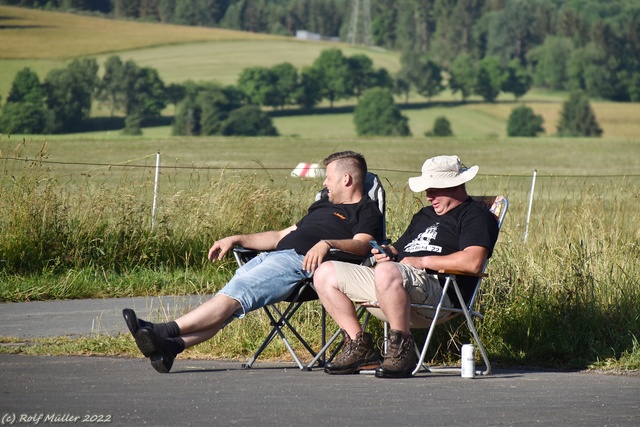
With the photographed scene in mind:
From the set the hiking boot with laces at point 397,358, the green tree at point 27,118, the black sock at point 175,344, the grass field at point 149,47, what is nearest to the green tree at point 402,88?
the grass field at point 149,47

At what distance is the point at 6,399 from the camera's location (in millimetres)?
5227

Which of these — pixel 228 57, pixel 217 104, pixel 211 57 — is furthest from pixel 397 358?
pixel 228 57

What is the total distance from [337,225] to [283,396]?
167 cm

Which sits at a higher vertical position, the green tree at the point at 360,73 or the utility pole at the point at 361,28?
the utility pole at the point at 361,28

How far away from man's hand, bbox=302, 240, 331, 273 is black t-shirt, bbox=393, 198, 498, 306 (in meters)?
0.53

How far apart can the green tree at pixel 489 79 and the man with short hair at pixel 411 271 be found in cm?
11463

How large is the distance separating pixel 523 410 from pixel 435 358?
170 cm

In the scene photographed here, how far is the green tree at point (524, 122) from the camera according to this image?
102812 mm

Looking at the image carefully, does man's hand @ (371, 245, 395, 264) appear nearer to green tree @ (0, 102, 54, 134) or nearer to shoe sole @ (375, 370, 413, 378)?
shoe sole @ (375, 370, 413, 378)

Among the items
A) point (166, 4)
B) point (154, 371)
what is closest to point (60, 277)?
point (154, 371)

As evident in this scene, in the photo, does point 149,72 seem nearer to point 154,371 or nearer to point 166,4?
point 166,4

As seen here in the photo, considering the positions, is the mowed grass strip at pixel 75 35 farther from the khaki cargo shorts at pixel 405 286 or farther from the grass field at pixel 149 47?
the khaki cargo shorts at pixel 405 286

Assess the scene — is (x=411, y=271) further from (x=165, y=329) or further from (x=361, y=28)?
(x=361, y=28)

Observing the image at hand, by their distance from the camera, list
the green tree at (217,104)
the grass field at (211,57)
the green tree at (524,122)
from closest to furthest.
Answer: the green tree at (217,104)
the grass field at (211,57)
the green tree at (524,122)
